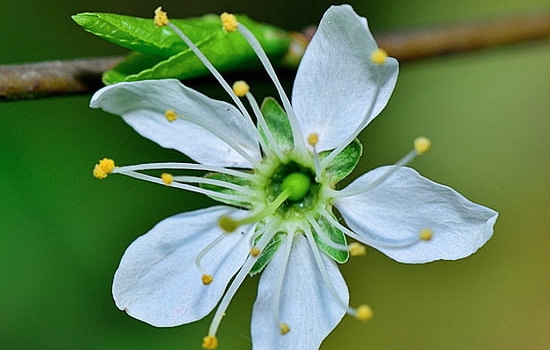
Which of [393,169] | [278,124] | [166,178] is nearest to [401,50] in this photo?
[278,124]

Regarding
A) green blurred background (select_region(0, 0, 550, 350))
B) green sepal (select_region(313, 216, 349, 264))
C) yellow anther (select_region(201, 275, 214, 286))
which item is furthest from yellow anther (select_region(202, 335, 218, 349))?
green blurred background (select_region(0, 0, 550, 350))

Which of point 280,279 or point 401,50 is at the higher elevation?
point 401,50

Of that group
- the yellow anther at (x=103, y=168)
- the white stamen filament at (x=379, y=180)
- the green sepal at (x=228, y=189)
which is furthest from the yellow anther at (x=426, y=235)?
the yellow anther at (x=103, y=168)

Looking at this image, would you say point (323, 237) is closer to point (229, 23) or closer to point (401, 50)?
point (229, 23)

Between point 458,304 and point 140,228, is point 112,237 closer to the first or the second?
point 140,228

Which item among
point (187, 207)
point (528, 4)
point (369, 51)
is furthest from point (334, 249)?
point (528, 4)

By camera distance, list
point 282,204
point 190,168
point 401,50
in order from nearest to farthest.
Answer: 1. point 190,168
2. point 282,204
3. point 401,50
